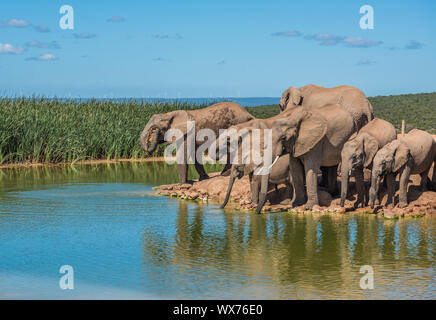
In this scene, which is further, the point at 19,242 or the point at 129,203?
the point at 129,203

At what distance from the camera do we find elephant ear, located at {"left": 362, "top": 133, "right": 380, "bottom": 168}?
14195 millimetres

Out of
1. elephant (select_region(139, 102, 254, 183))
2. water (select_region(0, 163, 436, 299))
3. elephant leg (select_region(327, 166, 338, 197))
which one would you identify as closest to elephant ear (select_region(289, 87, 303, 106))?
elephant (select_region(139, 102, 254, 183))

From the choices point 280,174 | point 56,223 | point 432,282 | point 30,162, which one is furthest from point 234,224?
point 30,162

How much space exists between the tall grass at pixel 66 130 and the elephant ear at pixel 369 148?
562 inches

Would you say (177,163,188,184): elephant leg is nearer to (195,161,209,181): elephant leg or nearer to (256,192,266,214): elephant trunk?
(195,161,209,181): elephant leg

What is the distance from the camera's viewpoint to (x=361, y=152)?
14.1 meters

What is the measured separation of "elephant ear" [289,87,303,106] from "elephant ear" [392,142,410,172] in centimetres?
404

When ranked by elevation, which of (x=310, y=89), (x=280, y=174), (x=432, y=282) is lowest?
(x=432, y=282)

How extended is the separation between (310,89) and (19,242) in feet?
28.8

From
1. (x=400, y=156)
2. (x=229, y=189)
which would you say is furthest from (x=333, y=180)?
(x=229, y=189)

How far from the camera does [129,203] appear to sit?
1628cm

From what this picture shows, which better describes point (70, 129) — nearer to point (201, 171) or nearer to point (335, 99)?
point (201, 171)

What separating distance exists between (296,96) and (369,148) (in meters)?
3.87

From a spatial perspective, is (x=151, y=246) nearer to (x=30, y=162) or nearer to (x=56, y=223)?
(x=56, y=223)
